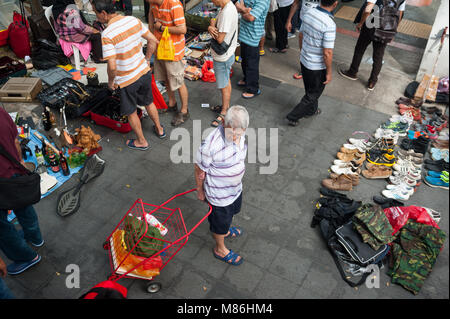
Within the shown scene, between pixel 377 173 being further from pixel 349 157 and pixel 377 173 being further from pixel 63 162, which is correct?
pixel 63 162

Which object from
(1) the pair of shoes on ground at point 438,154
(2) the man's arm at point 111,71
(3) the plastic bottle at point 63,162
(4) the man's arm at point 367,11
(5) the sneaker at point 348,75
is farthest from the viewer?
(5) the sneaker at point 348,75

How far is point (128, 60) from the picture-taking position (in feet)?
16.5

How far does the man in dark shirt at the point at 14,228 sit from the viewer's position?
3512mm

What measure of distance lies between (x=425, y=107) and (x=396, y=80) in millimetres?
1077

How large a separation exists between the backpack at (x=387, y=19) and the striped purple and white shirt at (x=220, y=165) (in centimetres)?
449

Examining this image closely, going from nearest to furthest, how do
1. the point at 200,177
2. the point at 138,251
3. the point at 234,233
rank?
the point at 200,177 → the point at 138,251 → the point at 234,233

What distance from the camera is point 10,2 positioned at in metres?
8.28

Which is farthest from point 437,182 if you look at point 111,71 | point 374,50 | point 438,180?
point 111,71

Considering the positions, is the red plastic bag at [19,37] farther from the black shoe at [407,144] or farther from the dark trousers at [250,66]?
the black shoe at [407,144]

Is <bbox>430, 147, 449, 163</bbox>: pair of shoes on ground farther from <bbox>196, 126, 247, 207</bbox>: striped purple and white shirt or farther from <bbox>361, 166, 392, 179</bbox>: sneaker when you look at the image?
<bbox>196, 126, 247, 207</bbox>: striped purple and white shirt

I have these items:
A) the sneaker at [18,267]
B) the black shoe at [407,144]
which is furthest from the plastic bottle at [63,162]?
the black shoe at [407,144]

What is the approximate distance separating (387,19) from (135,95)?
4572 mm
